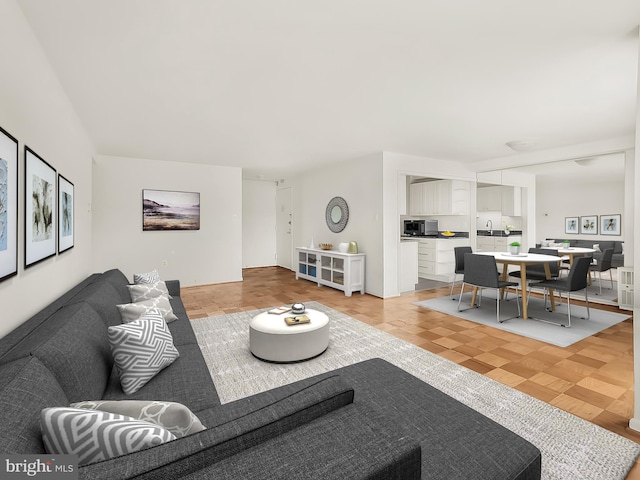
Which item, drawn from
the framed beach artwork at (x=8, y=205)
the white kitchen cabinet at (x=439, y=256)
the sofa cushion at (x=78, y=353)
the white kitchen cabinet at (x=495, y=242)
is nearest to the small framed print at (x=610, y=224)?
the white kitchen cabinet at (x=495, y=242)

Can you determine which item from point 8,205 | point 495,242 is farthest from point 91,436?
point 495,242

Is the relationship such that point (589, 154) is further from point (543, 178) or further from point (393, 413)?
point (393, 413)

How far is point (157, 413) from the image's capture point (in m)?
1.02

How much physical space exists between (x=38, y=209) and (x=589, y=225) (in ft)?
23.0

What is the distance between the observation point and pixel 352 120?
12.1ft

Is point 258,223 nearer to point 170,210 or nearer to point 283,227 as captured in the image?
point 283,227

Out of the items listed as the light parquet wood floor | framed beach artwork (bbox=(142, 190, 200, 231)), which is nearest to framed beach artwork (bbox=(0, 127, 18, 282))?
the light parquet wood floor

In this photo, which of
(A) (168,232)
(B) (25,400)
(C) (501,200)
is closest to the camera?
(B) (25,400)

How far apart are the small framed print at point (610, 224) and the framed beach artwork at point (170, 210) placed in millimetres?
6973

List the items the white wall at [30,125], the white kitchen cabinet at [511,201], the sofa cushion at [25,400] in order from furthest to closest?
the white kitchen cabinet at [511,201] < the white wall at [30,125] < the sofa cushion at [25,400]

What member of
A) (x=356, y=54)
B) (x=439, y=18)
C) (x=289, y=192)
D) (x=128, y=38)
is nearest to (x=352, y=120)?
(x=356, y=54)

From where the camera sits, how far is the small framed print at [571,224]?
554cm

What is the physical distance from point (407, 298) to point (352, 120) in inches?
121

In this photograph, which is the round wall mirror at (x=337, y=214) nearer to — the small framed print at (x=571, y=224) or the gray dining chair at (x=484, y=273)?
the gray dining chair at (x=484, y=273)
